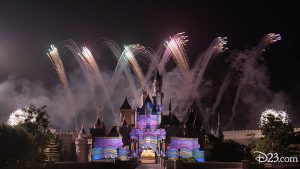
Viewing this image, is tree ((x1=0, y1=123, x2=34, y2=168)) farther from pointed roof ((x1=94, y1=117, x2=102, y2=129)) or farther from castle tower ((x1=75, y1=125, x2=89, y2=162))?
pointed roof ((x1=94, y1=117, x2=102, y2=129))

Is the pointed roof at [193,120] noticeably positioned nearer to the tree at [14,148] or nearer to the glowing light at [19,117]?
the glowing light at [19,117]

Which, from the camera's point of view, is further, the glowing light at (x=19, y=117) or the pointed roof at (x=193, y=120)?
the pointed roof at (x=193, y=120)

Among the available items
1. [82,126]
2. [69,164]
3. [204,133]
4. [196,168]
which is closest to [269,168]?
[196,168]

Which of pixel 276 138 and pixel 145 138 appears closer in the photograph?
pixel 276 138

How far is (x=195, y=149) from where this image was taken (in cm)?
8938

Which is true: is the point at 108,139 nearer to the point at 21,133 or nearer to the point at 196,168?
the point at 196,168

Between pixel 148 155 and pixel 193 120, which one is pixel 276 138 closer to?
pixel 193 120

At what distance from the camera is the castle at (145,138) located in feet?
293

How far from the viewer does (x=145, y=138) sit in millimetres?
91812

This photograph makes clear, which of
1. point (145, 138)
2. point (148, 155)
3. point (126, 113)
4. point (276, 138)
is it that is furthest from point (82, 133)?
point (276, 138)

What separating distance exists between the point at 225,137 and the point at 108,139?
1305 inches

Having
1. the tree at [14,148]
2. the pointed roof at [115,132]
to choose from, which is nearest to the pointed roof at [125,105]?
the pointed roof at [115,132]

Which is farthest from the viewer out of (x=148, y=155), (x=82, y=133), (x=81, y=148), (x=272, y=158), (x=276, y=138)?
(x=148, y=155)

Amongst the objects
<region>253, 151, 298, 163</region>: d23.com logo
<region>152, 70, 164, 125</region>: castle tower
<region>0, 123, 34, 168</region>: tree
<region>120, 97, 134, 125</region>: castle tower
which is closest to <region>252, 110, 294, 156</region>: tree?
<region>253, 151, 298, 163</region>: d23.com logo
